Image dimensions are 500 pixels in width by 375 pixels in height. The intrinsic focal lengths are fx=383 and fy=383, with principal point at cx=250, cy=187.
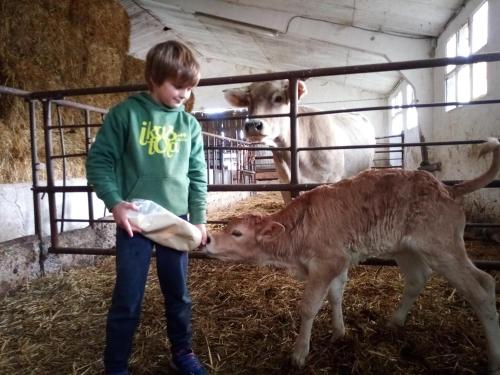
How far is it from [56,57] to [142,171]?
657 cm

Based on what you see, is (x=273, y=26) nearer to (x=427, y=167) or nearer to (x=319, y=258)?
(x=427, y=167)

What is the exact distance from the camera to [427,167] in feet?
29.0

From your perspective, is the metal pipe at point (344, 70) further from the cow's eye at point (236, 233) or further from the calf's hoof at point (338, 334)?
the calf's hoof at point (338, 334)

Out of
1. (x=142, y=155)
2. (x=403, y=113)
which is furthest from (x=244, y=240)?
(x=403, y=113)

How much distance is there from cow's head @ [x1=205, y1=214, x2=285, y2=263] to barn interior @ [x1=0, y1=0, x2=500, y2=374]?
1.80ft

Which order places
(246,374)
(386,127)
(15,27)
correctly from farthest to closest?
(386,127)
(15,27)
(246,374)

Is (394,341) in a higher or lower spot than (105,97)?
lower

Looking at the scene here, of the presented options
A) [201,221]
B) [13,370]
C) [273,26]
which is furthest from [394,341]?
[273,26]

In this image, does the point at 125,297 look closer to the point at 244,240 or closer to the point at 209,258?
the point at 244,240

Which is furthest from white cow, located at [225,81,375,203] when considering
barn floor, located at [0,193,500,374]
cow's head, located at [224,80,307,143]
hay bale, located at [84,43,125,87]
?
hay bale, located at [84,43,125,87]

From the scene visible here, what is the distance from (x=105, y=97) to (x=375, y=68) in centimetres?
683

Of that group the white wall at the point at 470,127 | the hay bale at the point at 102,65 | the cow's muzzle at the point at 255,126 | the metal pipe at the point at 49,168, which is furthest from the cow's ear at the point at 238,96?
the hay bale at the point at 102,65

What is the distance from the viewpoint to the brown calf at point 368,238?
2.21 meters

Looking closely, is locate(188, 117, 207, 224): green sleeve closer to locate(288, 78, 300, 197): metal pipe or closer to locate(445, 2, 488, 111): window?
locate(288, 78, 300, 197): metal pipe
